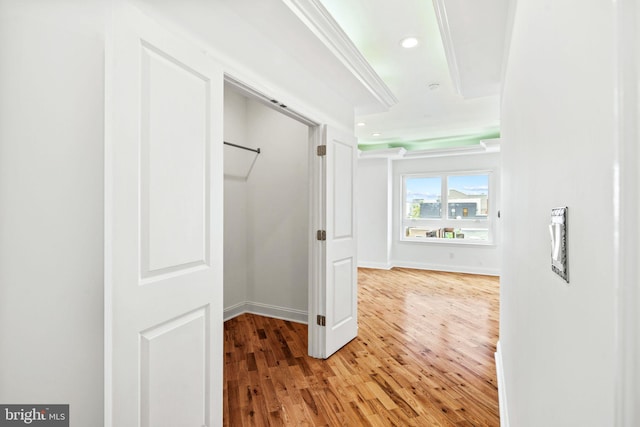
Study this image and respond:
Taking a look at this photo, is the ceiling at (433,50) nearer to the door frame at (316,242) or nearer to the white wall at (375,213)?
the door frame at (316,242)

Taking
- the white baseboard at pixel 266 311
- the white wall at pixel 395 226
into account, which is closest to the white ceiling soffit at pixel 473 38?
the white baseboard at pixel 266 311

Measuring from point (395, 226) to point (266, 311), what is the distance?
4229 millimetres

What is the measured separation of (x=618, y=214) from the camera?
0.33m

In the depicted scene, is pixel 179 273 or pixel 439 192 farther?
pixel 439 192

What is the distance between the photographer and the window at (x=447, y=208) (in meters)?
6.63

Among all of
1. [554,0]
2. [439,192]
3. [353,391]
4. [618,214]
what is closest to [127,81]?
[554,0]

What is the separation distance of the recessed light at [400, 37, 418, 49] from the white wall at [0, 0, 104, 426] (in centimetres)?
222

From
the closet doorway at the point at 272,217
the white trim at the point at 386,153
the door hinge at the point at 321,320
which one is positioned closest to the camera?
the door hinge at the point at 321,320

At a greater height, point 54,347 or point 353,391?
point 54,347

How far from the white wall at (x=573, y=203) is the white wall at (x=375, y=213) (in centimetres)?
615

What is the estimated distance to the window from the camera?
21.8 feet

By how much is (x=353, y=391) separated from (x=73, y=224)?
2003mm

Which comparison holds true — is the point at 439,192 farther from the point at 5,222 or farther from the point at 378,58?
the point at 5,222

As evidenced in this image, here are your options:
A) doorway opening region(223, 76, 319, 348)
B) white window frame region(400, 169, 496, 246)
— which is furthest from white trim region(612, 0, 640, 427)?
white window frame region(400, 169, 496, 246)
